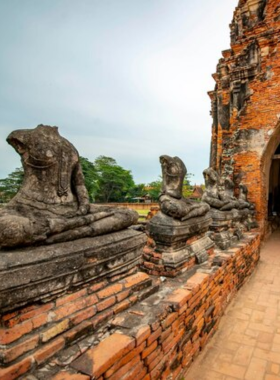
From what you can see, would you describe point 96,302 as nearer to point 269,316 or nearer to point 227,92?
point 269,316

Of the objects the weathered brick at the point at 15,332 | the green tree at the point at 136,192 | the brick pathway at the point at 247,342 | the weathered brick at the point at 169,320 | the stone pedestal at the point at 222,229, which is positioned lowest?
the brick pathway at the point at 247,342

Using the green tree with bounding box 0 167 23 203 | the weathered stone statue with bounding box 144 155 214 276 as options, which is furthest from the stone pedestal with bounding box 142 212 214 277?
the green tree with bounding box 0 167 23 203

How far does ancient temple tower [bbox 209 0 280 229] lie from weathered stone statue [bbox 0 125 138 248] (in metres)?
7.24

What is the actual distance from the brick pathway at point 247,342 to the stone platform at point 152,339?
0.13 m

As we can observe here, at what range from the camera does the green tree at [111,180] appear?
35237 mm

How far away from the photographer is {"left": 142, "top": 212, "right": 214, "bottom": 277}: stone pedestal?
2.91 metres

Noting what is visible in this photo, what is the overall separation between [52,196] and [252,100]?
27.3 feet

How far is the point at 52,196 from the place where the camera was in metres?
2.04

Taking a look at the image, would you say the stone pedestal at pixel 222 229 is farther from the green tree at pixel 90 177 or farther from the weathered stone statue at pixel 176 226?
the green tree at pixel 90 177

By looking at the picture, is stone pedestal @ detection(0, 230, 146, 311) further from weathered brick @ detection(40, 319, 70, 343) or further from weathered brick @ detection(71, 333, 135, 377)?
weathered brick @ detection(71, 333, 135, 377)

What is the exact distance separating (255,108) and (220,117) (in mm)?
1397

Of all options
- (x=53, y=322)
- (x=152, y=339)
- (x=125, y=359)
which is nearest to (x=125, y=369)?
(x=125, y=359)

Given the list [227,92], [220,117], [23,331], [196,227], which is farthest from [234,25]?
[23,331]

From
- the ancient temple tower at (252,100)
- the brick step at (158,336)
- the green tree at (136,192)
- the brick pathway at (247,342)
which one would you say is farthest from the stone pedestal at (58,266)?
the green tree at (136,192)
